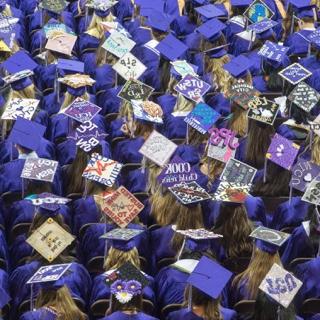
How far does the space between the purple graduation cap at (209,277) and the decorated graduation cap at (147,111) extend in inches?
91.9

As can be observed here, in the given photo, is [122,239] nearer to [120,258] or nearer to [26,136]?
[120,258]

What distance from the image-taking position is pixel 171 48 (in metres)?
10.3

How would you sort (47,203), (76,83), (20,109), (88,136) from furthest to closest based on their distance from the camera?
(76,83) → (20,109) → (88,136) → (47,203)

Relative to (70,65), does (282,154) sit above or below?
above

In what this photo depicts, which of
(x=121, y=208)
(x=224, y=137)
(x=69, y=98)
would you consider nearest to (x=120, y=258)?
(x=121, y=208)

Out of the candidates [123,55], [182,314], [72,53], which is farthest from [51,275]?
[72,53]

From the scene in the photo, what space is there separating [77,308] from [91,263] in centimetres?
87

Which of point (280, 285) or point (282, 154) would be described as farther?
point (282, 154)

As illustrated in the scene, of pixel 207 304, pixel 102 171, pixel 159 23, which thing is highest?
pixel 207 304

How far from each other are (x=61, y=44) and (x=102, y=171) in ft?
8.86

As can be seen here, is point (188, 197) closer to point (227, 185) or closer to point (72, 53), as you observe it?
point (227, 185)

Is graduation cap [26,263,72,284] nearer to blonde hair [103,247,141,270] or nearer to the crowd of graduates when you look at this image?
the crowd of graduates

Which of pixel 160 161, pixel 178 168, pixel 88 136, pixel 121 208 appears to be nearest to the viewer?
pixel 121 208

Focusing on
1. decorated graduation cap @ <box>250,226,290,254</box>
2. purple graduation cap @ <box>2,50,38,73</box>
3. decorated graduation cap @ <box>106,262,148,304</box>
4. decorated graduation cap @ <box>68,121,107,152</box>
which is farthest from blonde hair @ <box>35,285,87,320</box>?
purple graduation cap @ <box>2,50,38,73</box>
